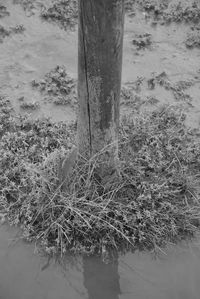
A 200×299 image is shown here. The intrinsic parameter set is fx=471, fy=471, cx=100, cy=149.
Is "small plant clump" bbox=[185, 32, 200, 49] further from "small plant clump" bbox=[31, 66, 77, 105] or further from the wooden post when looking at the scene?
the wooden post

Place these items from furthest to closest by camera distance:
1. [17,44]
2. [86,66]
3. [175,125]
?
[17,44]
[175,125]
[86,66]

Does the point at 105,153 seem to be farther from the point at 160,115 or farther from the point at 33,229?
the point at 160,115

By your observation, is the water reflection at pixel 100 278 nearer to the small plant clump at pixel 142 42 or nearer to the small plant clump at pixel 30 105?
the small plant clump at pixel 30 105

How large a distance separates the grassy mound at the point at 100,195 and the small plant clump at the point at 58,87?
65 cm

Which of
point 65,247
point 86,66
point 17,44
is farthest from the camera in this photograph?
point 17,44

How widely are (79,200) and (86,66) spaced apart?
1058 mm

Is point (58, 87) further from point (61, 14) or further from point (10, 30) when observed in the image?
point (61, 14)

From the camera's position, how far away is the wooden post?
316 centimetres

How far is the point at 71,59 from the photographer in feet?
18.5

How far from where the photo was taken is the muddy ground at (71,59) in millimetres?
5078

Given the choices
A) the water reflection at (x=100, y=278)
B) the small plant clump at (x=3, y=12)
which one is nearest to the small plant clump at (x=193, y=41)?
the small plant clump at (x=3, y=12)

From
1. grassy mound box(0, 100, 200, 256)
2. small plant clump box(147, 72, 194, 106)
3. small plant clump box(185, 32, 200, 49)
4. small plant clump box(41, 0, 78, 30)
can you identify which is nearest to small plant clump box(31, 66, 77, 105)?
grassy mound box(0, 100, 200, 256)

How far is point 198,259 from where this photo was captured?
3.78m

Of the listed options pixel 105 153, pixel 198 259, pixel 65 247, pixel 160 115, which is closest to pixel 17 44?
pixel 160 115
